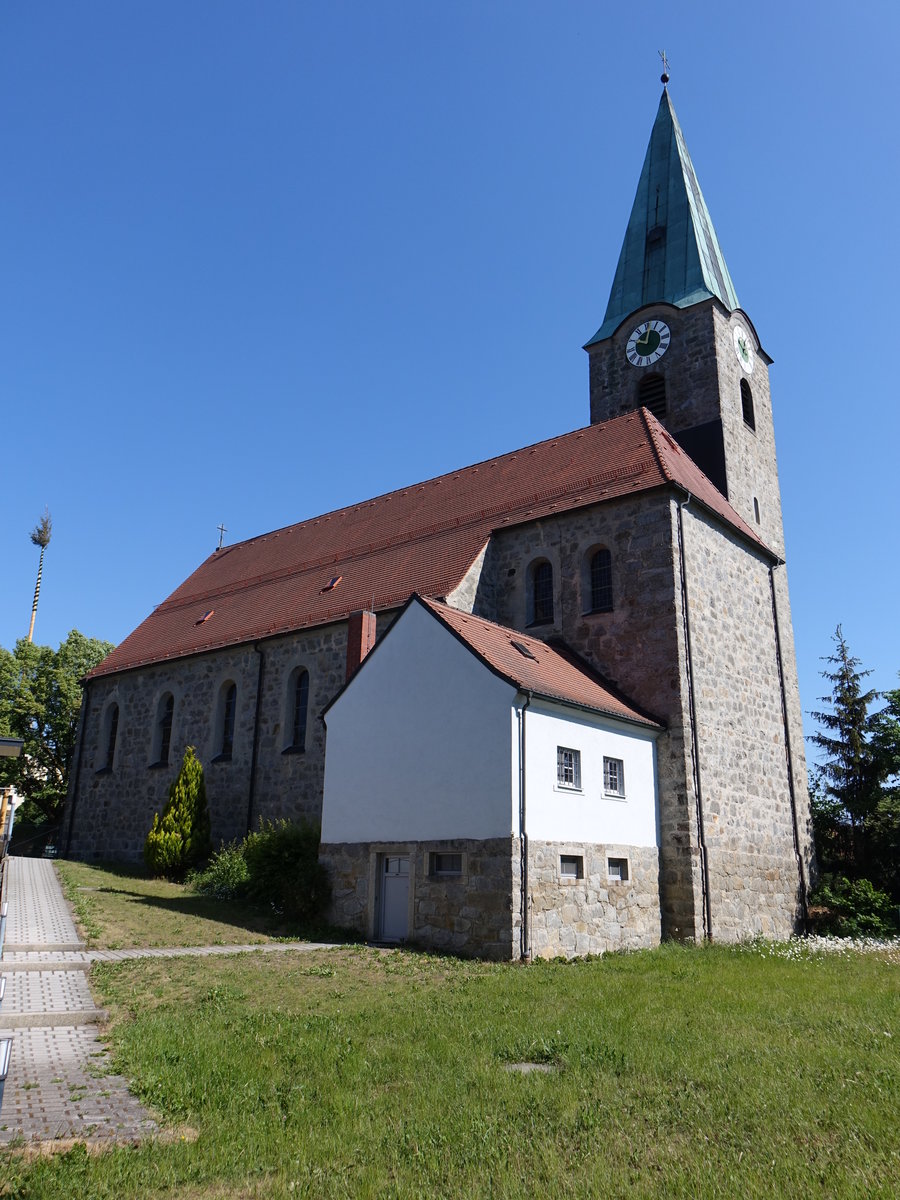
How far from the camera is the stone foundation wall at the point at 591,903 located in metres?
14.1

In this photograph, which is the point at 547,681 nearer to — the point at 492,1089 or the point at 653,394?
the point at 492,1089

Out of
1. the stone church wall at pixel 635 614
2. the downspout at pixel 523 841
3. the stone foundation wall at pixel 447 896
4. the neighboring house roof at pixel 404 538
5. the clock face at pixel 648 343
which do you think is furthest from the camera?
the clock face at pixel 648 343

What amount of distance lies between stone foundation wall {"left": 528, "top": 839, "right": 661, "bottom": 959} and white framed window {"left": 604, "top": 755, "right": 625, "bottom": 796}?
3.26 ft

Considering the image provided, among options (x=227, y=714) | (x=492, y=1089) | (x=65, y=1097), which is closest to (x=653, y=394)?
(x=227, y=714)

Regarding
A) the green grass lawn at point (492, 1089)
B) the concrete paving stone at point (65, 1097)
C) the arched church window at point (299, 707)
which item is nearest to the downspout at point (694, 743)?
the green grass lawn at point (492, 1089)

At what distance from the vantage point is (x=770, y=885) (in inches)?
748

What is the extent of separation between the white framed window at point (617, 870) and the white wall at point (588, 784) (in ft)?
1.08

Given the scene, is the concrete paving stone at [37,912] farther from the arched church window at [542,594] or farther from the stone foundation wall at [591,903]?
the arched church window at [542,594]

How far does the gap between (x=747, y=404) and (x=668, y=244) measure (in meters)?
6.30

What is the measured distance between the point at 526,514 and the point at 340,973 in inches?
476

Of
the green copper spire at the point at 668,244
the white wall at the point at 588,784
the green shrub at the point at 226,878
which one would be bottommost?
the green shrub at the point at 226,878

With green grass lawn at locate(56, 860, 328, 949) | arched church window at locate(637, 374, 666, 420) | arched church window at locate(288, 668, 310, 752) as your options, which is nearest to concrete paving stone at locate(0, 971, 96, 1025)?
green grass lawn at locate(56, 860, 328, 949)

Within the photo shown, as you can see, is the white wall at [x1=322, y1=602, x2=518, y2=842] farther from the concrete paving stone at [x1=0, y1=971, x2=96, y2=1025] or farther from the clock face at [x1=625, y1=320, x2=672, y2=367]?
the clock face at [x1=625, y1=320, x2=672, y2=367]

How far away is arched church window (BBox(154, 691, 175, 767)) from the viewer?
26.8 m
